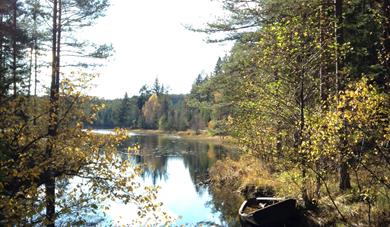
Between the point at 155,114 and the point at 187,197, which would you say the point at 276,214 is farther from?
the point at 155,114

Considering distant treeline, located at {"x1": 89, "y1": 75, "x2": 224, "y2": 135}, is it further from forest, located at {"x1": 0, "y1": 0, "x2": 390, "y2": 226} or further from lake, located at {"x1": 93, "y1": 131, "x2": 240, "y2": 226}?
forest, located at {"x1": 0, "y1": 0, "x2": 390, "y2": 226}

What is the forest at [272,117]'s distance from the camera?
5.62 meters

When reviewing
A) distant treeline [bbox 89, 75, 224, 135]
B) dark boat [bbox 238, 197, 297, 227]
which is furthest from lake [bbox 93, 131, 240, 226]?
distant treeline [bbox 89, 75, 224, 135]

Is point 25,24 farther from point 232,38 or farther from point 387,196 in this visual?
point 387,196

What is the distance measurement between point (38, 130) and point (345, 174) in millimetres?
8458

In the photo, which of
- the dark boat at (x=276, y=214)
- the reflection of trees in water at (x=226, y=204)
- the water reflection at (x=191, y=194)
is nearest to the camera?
the dark boat at (x=276, y=214)

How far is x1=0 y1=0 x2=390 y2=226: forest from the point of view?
18.5ft

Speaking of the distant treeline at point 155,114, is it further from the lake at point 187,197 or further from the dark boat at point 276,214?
the dark boat at point 276,214

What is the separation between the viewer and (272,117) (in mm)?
12172

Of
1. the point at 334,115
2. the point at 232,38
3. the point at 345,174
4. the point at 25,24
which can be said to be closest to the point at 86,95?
the point at 334,115

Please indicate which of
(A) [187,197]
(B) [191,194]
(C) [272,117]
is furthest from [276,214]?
(B) [191,194]

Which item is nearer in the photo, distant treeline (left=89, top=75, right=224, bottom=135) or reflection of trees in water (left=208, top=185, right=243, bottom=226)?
reflection of trees in water (left=208, top=185, right=243, bottom=226)

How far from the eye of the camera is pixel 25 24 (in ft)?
60.2

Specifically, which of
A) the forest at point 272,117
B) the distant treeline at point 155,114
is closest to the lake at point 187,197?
the forest at point 272,117
